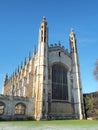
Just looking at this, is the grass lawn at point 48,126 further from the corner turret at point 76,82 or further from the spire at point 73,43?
the spire at point 73,43

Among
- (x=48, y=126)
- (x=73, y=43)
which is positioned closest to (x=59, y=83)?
(x=73, y=43)

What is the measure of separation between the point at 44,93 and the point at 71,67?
1147 cm

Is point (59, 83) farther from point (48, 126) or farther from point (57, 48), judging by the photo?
point (48, 126)

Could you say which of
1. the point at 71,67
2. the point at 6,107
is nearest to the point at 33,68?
the point at 71,67

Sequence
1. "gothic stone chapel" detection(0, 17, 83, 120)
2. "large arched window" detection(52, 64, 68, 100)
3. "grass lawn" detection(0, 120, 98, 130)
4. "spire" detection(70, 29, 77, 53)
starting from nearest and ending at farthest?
"grass lawn" detection(0, 120, 98, 130) → "gothic stone chapel" detection(0, 17, 83, 120) → "large arched window" detection(52, 64, 68, 100) → "spire" detection(70, 29, 77, 53)

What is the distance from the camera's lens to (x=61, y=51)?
133ft

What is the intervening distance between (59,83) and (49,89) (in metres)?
3.22

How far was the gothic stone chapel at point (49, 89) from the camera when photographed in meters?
31.8

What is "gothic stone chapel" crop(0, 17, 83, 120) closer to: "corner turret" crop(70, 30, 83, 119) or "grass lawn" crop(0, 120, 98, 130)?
"corner turret" crop(70, 30, 83, 119)

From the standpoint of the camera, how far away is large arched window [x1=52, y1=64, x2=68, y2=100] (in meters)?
36.1

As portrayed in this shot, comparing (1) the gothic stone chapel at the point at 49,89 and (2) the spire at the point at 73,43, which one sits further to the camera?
(2) the spire at the point at 73,43

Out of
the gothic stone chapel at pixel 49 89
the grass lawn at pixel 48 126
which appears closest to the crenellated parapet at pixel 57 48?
the gothic stone chapel at pixel 49 89

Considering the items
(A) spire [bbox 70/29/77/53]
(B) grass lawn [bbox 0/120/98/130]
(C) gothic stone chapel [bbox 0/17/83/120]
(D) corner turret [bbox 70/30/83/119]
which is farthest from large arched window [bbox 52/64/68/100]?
(B) grass lawn [bbox 0/120/98/130]

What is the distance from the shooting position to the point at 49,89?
35.1 meters
